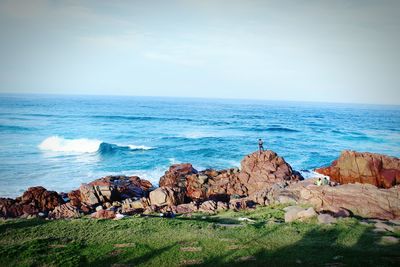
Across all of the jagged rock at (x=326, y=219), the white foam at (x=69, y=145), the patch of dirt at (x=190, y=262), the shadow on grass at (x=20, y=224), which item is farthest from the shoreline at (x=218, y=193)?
the white foam at (x=69, y=145)

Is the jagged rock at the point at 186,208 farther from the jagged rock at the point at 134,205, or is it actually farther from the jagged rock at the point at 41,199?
the jagged rock at the point at 41,199

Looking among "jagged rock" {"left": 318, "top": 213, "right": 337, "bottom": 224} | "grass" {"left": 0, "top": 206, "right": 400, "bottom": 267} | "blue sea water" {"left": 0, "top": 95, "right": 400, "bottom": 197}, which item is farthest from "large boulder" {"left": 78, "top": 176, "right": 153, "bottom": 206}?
"jagged rock" {"left": 318, "top": 213, "right": 337, "bottom": 224}

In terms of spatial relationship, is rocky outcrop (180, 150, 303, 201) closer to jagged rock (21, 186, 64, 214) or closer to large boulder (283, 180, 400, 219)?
large boulder (283, 180, 400, 219)

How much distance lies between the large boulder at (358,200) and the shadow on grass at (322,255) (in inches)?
171

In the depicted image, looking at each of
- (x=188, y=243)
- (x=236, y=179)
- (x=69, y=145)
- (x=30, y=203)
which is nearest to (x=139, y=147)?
(x=69, y=145)

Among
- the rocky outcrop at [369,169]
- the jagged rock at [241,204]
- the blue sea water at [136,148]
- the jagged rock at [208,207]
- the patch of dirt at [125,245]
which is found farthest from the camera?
the blue sea water at [136,148]

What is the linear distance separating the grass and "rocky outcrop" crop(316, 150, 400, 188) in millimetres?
12985

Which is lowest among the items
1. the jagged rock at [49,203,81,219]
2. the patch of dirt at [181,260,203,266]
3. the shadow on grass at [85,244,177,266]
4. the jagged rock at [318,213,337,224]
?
the jagged rock at [49,203,81,219]

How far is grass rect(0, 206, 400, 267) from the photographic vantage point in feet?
36.4

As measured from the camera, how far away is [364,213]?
16.9 m

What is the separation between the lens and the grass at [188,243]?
437 inches

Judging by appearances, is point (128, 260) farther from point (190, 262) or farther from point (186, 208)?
point (186, 208)

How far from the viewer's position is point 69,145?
48750 mm

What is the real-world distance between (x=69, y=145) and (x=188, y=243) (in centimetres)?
4209
